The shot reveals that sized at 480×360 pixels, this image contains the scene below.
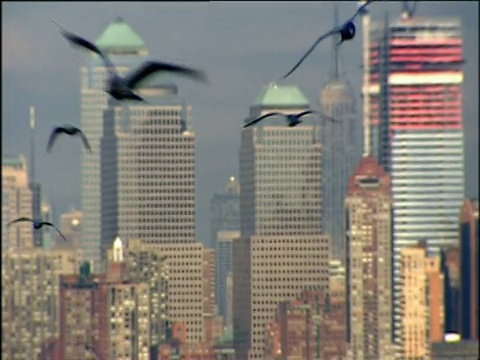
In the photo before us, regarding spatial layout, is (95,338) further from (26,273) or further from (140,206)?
(140,206)

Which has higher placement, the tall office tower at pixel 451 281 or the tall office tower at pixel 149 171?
the tall office tower at pixel 149 171

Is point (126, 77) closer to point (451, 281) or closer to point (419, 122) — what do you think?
point (451, 281)

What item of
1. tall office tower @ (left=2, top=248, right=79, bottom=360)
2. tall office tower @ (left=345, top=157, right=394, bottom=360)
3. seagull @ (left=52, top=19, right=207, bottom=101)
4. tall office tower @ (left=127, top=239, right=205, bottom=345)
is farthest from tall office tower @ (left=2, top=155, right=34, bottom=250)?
seagull @ (left=52, top=19, right=207, bottom=101)

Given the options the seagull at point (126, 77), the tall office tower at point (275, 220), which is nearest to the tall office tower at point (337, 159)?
the tall office tower at point (275, 220)

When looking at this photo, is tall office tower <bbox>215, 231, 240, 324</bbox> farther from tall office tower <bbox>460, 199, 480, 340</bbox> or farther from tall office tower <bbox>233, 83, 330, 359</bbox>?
tall office tower <bbox>460, 199, 480, 340</bbox>

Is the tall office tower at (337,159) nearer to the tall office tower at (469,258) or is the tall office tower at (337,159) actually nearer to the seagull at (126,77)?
the tall office tower at (469,258)
